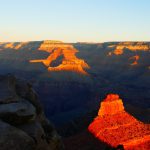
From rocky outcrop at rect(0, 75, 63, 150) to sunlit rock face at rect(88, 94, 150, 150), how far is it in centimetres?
2640

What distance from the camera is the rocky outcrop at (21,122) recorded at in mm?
10828

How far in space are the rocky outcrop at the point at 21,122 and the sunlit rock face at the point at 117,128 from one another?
26.4m

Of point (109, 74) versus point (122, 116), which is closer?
point (122, 116)

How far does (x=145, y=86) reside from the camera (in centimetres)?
14788

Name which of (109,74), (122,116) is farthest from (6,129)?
(109,74)

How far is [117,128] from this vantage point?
44.4 m

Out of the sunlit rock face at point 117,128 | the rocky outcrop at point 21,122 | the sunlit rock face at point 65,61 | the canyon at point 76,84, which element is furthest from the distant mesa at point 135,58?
the rocky outcrop at point 21,122

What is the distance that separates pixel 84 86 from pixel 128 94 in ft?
63.6

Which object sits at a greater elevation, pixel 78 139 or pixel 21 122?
pixel 21 122

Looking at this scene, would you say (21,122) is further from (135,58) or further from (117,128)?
(135,58)

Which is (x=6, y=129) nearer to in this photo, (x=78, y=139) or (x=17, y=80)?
(x=17, y=80)

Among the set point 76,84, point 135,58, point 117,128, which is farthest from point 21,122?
point 135,58

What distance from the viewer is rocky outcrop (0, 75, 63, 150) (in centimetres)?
1083

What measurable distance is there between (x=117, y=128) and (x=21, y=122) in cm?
3278
